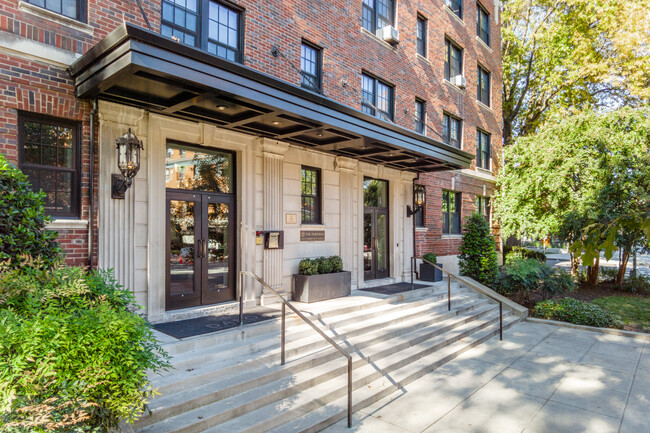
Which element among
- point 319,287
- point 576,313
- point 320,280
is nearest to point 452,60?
point 576,313

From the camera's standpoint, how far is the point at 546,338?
8.73 meters

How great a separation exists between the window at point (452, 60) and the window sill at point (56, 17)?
12869 millimetres

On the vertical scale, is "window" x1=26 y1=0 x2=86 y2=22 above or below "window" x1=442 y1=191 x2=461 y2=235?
above

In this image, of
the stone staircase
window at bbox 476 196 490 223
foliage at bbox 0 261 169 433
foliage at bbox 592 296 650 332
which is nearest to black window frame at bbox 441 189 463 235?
window at bbox 476 196 490 223

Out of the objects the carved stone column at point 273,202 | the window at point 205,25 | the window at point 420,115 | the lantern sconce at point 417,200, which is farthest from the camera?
the window at point 420,115

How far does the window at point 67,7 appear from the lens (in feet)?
19.0

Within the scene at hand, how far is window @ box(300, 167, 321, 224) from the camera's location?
977cm

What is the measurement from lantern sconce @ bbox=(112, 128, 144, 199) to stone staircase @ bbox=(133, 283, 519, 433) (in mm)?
2558

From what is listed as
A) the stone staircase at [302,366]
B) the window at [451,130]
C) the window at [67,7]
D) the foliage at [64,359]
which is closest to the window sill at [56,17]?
the window at [67,7]

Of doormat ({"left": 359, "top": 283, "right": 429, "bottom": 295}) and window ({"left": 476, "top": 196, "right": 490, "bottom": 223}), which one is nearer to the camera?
doormat ({"left": 359, "top": 283, "right": 429, "bottom": 295})

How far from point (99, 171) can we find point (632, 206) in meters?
14.6

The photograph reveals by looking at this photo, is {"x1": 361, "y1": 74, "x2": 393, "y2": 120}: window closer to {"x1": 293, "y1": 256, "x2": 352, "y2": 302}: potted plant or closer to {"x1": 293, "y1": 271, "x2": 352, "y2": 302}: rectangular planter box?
{"x1": 293, "y1": 256, "x2": 352, "y2": 302}: potted plant

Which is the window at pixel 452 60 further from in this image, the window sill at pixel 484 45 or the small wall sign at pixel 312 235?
the small wall sign at pixel 312 235

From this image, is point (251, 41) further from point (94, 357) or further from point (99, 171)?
point (94, 357)
